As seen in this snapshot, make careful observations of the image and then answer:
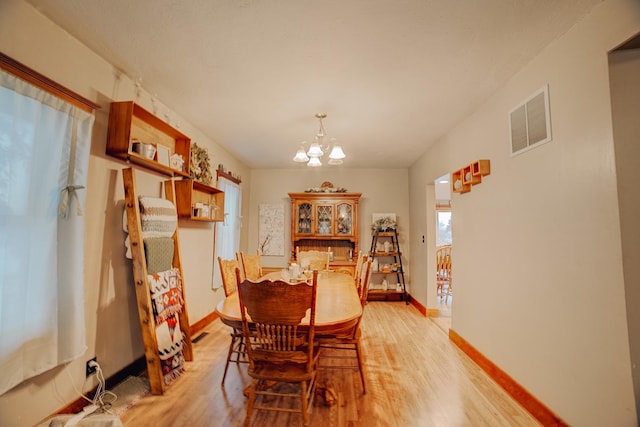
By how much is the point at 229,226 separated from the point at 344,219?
6.58 ft

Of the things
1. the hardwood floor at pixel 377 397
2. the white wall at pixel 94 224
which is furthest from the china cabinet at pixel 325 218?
the white wall at pixel 94 224

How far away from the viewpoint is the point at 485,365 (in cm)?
238

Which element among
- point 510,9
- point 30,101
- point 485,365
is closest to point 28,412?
point 30,101

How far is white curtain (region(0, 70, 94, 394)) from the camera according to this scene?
1.36 meters

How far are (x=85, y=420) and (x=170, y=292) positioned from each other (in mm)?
915

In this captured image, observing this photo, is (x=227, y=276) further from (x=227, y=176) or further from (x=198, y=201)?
(x=227, y=176)

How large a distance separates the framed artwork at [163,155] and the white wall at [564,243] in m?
2.91

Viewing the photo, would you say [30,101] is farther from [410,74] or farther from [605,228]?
[605,228]

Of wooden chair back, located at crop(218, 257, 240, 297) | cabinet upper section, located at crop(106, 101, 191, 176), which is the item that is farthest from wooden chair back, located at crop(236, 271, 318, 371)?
cabinet upper section, located at crop(106, 101, 191, 176)

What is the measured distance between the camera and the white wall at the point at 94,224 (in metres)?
1.45

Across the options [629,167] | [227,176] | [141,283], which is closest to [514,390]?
[629,167]

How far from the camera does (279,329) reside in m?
A: 1.51

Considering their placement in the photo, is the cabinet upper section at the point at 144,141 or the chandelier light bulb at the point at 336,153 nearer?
the cabinet upper section at the point at 144,141

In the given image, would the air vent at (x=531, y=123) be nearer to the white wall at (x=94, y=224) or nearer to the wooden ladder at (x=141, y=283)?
the wooden ladder at (x=141, y=283)
